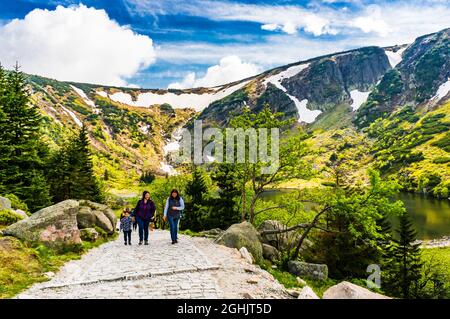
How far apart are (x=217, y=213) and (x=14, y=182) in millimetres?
25215

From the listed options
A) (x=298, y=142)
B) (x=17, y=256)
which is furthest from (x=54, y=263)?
(x=298, y=142)

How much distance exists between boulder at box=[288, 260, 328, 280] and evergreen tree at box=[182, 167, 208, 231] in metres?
29.2

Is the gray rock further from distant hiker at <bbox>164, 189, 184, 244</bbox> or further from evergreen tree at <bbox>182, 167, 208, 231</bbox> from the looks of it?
evergreen tree at <bbox>182, 167, 208, 231</bbox>

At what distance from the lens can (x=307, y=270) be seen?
2498 centimetres

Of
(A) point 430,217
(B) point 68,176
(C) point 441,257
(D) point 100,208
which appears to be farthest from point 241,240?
(A) point 430,217

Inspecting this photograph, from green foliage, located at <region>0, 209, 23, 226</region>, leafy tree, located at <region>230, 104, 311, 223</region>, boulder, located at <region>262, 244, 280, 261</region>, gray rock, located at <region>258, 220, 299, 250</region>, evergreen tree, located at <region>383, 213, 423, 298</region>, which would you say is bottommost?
evergreen tree, located at <region>383, 213, 423, 298</region>

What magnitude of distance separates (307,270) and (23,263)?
58.7 ft

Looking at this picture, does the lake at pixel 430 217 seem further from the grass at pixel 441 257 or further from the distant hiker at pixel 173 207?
the distant hiker at pixel 173 207

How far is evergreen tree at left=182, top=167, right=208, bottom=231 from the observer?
56.3m

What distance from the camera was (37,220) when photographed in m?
18.4

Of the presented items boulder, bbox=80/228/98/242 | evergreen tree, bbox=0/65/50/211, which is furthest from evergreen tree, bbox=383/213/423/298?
evergreen tree, bbox=0/65/50/211

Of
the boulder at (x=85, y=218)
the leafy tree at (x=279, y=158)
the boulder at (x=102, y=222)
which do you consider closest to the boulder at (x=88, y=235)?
the boulder at (x=85, y=218)

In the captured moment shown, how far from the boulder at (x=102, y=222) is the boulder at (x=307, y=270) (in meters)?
15.9
